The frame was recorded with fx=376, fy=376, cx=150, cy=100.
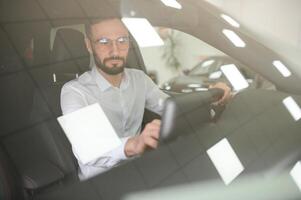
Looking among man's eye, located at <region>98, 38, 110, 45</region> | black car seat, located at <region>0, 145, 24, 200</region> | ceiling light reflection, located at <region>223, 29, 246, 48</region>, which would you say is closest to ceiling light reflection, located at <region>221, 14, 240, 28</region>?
ceiling light reflection, located at <region>223, 29, 246, 48</region>

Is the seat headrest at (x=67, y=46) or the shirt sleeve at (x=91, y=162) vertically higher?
the seat headrest at (x=67, y=46)

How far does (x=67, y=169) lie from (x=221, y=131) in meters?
0.27

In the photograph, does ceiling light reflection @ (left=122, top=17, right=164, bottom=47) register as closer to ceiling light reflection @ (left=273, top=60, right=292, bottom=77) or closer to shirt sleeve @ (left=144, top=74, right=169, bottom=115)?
shirt sleeve @ (left=144, top=74, right=169, bottom=115)

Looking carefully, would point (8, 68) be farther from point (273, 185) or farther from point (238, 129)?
point (273, 185)

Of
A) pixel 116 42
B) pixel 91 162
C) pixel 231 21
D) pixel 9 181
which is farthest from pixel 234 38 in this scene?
pixel 9 181

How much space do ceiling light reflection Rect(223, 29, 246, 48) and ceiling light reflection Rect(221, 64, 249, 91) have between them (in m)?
0.05

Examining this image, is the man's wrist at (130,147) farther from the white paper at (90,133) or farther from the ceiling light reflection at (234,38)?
the ceiling light reflection at (234,38)

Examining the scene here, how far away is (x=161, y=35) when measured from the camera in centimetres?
63

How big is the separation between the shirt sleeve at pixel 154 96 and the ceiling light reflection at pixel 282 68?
25 centimetres

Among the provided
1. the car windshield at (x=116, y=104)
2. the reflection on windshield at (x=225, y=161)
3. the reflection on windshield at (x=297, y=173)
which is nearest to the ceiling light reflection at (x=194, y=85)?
the car windshield at (x=116, y=104)

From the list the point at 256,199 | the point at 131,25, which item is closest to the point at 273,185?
the point at 256,199

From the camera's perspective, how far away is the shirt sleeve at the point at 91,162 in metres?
0.60

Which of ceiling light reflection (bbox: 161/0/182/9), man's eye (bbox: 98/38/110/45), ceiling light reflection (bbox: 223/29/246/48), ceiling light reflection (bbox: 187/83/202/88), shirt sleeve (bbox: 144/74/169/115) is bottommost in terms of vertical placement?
ceiling light reflection (bbox: 187/83/202/88)

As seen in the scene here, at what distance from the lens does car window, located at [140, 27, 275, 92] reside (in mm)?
617
